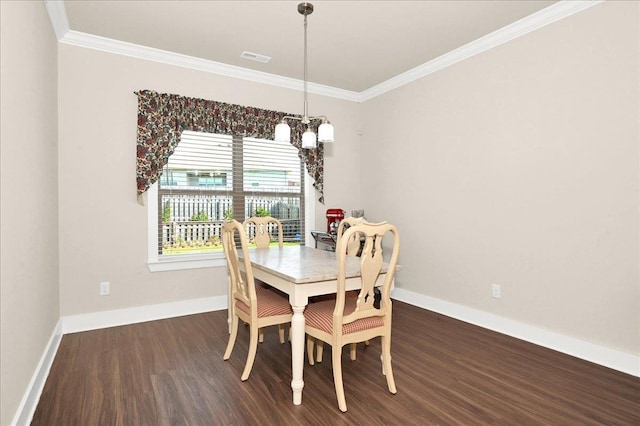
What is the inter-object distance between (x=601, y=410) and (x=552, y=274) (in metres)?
1.17

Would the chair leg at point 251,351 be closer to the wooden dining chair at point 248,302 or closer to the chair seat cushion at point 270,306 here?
the wooden dining chair at point 248,302

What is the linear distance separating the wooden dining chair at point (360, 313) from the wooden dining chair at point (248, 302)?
0.88ft

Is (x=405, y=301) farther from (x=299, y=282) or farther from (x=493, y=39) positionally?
(x=493, y=39)

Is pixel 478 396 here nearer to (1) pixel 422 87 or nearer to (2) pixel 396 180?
(2) pixel 396 180

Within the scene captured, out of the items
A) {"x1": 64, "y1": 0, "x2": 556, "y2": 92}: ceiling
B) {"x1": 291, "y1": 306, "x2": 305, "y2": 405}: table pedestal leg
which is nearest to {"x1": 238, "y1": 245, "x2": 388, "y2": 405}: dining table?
{"x1": 291, "y1": 306, "x2": 305, "y2": 405}: table pedestal leg

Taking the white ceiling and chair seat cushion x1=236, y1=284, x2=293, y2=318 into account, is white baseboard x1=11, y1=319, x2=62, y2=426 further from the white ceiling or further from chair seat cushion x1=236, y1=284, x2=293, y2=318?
the white ceiling

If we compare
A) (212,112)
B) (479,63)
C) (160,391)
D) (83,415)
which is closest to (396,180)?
(479,63)

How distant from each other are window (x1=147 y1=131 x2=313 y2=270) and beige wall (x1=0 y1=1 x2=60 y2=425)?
1.10m

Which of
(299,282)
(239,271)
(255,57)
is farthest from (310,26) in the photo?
(299,282)

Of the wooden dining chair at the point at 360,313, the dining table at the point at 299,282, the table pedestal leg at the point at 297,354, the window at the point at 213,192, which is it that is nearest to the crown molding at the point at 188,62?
the window at the point at 213,192

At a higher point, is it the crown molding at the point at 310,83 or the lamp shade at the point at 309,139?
the crown molding at the point at 310,83

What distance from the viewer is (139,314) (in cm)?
370

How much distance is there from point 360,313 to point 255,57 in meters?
2.99

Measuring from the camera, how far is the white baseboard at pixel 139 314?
3396 mm
